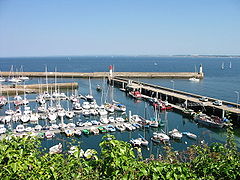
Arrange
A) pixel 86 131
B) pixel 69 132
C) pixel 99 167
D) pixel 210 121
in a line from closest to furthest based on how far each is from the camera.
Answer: pixel 99 167
pixel 69 132
pixel 86 131
pixel 210 121

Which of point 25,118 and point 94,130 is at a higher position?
point 25,118

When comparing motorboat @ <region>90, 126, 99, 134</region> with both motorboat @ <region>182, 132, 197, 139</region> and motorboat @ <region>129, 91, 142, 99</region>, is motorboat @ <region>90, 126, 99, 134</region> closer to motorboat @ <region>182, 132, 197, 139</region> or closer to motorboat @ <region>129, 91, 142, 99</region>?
motorboat @ <region>182, 132, 197, 139</region>

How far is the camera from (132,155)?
353cm

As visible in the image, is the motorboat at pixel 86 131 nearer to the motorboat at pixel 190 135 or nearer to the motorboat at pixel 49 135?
the motorboat at pixel 49 135

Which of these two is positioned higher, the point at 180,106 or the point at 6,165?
the point at 6,165

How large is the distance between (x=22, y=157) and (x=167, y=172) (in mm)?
2141

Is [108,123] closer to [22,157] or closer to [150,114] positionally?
[150,114]

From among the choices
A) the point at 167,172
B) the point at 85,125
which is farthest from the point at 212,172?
the point at 85,125

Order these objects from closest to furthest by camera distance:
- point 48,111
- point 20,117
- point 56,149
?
point 56,149
point 20,117
point 48,111

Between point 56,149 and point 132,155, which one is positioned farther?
point 56,149

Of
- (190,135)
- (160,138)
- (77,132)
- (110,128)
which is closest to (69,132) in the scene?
(77,132)

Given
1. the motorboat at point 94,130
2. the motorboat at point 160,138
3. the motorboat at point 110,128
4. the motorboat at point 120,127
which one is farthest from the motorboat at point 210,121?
the motorboat at point 94,130

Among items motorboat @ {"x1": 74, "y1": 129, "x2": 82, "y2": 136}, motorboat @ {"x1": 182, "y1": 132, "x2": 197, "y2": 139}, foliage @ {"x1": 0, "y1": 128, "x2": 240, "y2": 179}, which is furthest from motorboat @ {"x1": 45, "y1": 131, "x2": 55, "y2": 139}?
foliage @ {"x1": 0, "y1": 128, "x2": 240, "y2": 179}

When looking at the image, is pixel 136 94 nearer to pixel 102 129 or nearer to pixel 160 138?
pixel 102 129
